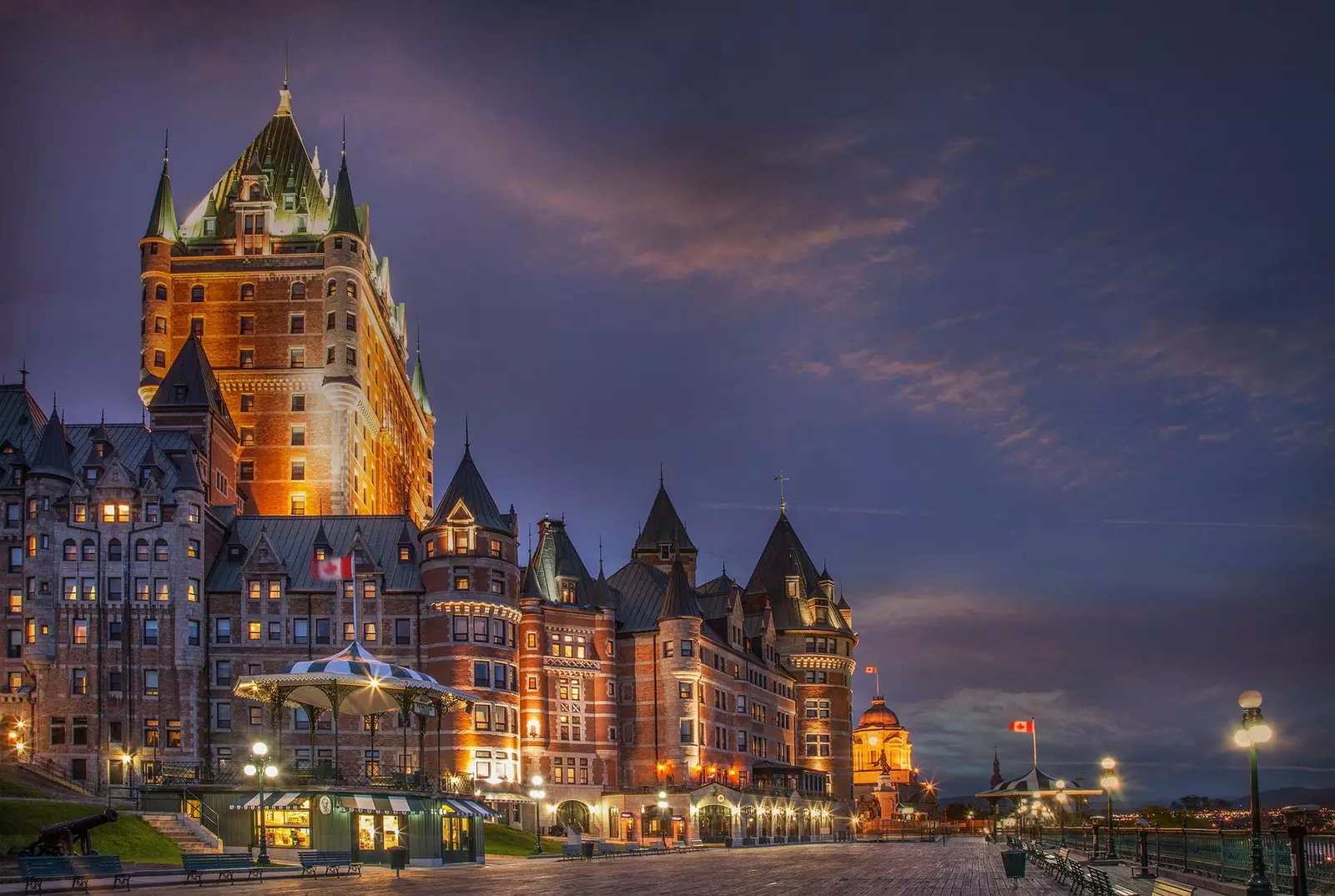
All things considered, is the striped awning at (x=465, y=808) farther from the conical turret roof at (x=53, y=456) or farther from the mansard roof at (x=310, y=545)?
the conical turret roof at (x=53, y=456)

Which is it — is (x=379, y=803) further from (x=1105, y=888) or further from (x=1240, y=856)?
(x=1240, y=856)

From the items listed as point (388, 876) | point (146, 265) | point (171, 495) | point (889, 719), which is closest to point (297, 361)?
point (146, 265)

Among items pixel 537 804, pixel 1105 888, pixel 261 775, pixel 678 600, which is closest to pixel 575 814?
pixel 537 804

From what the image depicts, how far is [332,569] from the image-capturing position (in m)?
90.1

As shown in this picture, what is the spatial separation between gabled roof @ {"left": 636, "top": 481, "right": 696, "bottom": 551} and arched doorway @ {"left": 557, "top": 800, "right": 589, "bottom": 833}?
116 feet

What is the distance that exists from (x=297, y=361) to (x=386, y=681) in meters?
67.4

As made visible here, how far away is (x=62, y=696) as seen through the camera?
8562cm

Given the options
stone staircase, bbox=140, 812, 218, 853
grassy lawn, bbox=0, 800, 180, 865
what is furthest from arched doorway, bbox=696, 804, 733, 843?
grassy lawn, bbox=0, 800, 180, 865

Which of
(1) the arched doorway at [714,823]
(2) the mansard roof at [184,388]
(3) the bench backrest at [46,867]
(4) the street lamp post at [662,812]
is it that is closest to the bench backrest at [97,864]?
(3) the bench backrest at [46,867]

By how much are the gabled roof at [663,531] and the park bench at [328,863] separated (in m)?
77.7

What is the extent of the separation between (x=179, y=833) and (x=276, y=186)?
78310 millimetres

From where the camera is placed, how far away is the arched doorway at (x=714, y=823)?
9956 cm

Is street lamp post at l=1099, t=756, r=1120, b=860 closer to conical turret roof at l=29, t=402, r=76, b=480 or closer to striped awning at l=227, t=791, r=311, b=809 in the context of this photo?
striped awning at l=227, t=791, r=311, b=809

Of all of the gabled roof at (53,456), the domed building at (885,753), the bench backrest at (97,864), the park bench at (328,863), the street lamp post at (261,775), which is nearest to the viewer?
the bench backrest at (97,864)
